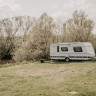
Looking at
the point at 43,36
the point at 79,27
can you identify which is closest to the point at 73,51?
the point at 43,36

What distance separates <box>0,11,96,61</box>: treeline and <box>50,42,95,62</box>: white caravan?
529cm

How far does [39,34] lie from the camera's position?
1244 inches

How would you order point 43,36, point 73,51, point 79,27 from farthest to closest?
point 79,27 → point 43,36 → point 73,51

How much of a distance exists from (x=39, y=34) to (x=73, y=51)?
9257mm

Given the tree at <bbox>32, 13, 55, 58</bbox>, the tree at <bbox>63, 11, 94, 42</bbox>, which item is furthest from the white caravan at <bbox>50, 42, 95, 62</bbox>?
the tree at <bbox>63, 11, 94, 42</bbox>

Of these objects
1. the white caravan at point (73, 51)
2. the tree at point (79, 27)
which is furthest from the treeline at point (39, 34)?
the white caravan at point (73, 51)

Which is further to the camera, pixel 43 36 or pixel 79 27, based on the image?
pixel 79 27

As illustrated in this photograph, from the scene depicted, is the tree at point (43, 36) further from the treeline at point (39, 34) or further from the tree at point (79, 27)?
the tree at point (79, 27)

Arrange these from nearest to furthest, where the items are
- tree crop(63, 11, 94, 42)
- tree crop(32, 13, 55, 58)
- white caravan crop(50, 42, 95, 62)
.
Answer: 1. white caravan crop(50, 42, 95, 62)
2. tree crop(32, 13, 55, 58)
3. tree crop(63, 11, 94, 42)

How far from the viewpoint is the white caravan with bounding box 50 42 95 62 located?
24194 millimetres

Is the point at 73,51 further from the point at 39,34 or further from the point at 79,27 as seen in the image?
the point at 79,27

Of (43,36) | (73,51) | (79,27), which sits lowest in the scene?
(73,51)

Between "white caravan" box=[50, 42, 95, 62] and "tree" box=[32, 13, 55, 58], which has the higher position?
"tree" box=[32, 13, 55, 58]

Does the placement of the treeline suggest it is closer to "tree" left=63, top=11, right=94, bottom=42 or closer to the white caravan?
"tree" left=63, top=11, right=94, bottom=42
